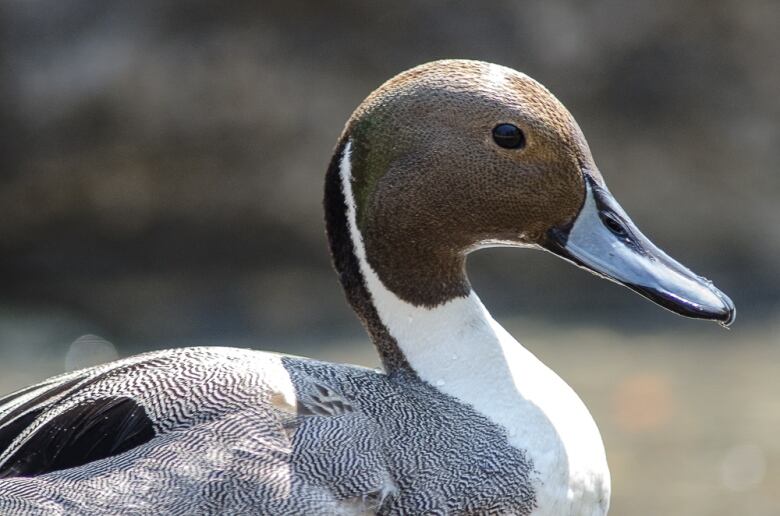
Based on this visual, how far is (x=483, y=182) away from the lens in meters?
2.06

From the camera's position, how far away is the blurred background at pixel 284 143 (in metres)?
4.59

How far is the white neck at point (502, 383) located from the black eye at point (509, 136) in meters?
0.25

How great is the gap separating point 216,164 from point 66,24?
2.42 ft

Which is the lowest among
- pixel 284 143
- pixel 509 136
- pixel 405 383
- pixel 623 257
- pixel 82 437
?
pixel 82 437

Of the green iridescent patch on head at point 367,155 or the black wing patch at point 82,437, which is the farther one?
the green iridescent patch on head at point 367,155

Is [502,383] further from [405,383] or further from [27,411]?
[27,411]

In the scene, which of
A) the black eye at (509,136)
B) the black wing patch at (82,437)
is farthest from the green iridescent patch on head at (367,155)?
the black wing patch at (82,437)

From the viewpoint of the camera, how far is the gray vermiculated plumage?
6.14 feet

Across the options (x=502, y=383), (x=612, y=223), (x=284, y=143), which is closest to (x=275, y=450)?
(x=502, y=383)

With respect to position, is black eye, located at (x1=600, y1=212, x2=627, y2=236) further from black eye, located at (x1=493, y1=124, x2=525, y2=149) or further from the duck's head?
black eye, located at (x1=493, y1=124, x2=525, y2=149)

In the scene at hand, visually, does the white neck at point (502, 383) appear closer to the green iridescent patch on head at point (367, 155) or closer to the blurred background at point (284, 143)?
the green iridescent patch on head at point (367, 155)

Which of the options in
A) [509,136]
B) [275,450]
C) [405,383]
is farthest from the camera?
[405,383]

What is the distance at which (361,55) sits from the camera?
15.3ft

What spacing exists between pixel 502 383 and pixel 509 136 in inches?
16.1
